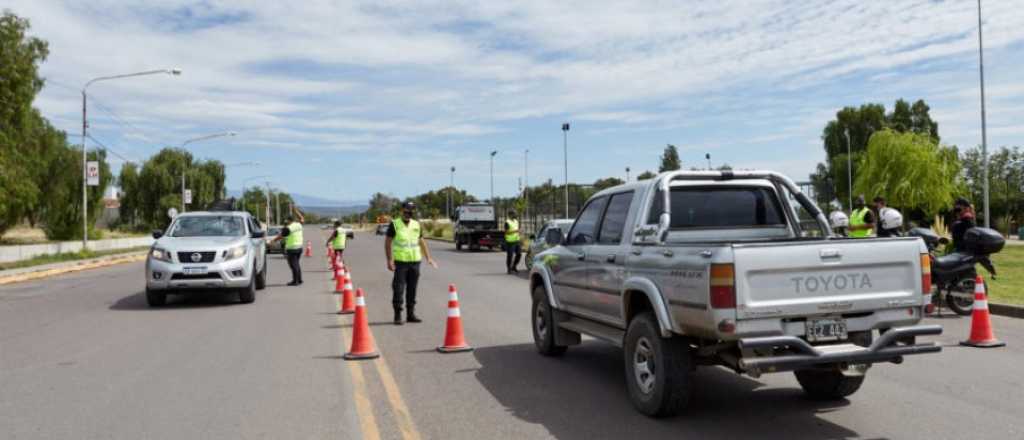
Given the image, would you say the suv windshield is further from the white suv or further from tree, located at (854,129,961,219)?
tree, located at (854,129,961,219)

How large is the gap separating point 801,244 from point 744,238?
1740 mm

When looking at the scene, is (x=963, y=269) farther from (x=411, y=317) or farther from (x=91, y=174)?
(x=91, y=174)

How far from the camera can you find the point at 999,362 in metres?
8.53

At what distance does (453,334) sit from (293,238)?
468 inches

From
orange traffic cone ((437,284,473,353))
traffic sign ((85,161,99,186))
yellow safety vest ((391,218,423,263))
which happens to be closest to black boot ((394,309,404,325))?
yellow safety vest ((391,218,423,263))

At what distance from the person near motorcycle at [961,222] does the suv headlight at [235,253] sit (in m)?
11.8

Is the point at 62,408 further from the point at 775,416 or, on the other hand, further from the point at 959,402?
the point at 959,402

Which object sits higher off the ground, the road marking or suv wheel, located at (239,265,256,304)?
suv wheel, located at (239,265,256,304)

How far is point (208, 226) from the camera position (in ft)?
54.7

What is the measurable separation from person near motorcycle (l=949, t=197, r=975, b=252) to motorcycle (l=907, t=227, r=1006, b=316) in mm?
399

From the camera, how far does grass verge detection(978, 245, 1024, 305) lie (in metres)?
13.6

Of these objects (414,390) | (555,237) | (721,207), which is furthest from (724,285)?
(555,237)

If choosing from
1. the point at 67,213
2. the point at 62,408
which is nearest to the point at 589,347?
the point at 62,408

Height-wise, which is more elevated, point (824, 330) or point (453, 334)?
point (824, 330)
